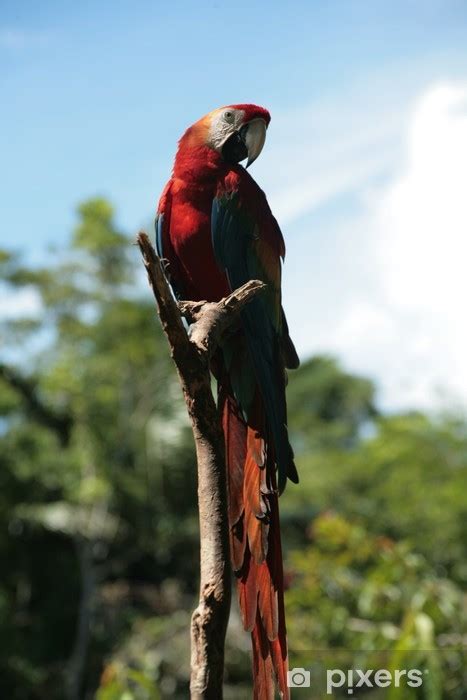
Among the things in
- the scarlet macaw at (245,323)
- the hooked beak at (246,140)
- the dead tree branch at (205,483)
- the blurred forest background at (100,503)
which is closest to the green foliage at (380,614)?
the scarlet macaw at (245,323)

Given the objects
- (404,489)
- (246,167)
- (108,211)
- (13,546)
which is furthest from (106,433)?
(246,167)

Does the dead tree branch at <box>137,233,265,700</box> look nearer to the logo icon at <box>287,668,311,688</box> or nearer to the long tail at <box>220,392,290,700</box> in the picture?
the long tail at <box>220,392,290,700</box>

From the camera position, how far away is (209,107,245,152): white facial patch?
1607 mm

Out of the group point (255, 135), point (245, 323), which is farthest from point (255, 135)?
point (245, 323)

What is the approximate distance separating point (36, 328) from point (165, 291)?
7.36 meters

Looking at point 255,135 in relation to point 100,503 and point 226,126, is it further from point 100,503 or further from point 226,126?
point 100,503

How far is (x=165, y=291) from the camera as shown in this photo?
1.18 metres

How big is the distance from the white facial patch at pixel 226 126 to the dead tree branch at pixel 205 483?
0.47 metres

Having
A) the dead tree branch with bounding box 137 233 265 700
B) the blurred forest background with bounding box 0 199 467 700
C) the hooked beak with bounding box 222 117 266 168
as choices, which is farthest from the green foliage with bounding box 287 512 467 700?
the blurred forest background with bounding box 0 199 467 700

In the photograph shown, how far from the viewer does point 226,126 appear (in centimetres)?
161

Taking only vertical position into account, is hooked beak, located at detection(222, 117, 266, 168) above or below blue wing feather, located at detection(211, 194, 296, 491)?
above

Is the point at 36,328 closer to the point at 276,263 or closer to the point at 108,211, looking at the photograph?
the point at 108,211

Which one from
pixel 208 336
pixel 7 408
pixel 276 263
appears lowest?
pixel 208 336

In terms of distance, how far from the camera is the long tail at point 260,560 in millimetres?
1179
